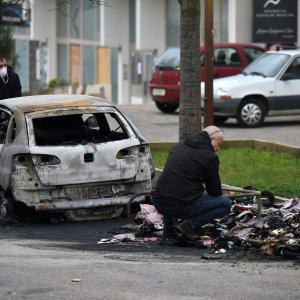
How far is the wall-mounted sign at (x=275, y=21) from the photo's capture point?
3431cm

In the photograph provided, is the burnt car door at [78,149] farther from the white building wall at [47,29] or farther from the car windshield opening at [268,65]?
the white building wall at [47,29]

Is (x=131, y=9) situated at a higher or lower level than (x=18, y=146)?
higher

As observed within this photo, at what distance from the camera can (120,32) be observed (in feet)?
140

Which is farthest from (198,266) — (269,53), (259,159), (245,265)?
(269,53)

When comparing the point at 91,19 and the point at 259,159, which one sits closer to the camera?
the point at 259,159

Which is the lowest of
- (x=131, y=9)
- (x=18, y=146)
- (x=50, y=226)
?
(x=50, y=226)

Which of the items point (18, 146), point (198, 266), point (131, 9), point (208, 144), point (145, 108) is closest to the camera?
point (198, 266)

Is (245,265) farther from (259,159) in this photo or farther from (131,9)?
(131,9)

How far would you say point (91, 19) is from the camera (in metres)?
44.0

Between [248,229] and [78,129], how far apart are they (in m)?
3.12

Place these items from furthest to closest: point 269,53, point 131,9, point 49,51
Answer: point 49,51 < point 131,9 < point 269,53

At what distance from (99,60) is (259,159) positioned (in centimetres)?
2717

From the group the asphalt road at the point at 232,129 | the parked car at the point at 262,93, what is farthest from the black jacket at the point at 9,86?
the parked car at the point at 262,93

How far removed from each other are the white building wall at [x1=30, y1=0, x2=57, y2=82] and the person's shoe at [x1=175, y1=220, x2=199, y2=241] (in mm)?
34584
